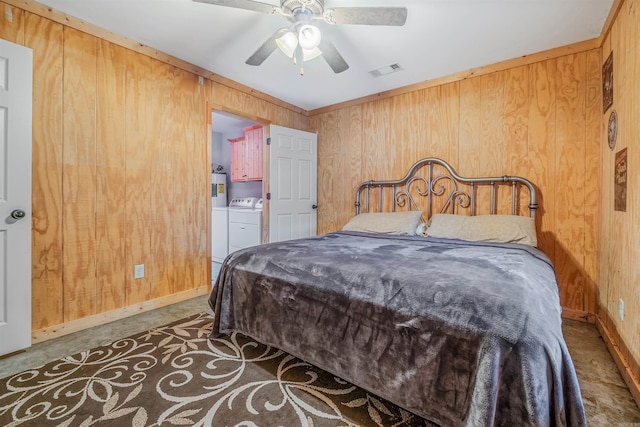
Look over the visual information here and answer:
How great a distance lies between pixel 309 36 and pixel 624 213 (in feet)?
7.50

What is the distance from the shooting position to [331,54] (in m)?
2.19

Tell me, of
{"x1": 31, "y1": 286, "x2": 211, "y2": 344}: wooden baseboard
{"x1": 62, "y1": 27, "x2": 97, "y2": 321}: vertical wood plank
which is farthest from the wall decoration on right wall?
{"x1": 62, "y1": 27, "x2": 97, "y2": 321}: vertical wood plank

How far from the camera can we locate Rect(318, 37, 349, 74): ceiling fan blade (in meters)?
2.09

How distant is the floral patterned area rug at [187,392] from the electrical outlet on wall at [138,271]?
76 centimetres

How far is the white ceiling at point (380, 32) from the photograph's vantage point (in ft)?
6.89

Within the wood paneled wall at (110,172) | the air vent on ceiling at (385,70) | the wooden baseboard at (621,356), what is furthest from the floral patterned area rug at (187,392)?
the air vent on ceiling at (385,70)

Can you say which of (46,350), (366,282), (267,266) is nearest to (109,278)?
(46,350)

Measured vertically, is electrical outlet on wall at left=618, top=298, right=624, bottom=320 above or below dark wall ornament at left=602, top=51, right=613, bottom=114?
below

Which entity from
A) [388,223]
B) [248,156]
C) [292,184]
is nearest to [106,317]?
[292,184]

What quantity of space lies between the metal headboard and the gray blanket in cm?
95

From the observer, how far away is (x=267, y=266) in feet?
6.27

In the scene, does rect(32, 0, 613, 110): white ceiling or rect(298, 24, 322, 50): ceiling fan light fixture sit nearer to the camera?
rect(298, 24, 322, 50): ceiling fan light fixture

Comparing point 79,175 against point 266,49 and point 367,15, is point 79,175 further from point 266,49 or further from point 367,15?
point 367,15

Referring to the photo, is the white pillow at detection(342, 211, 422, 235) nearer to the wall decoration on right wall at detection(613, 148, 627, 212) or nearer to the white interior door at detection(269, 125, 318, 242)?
the white interior door at detection(269, 125, 318, 242)
